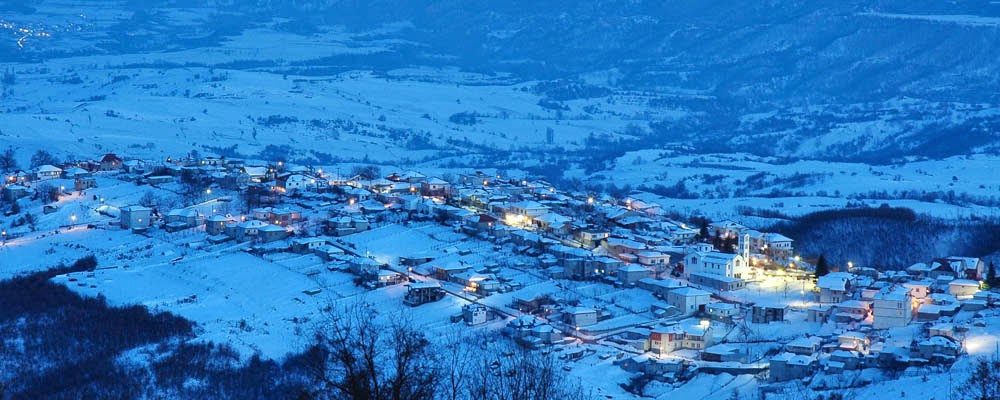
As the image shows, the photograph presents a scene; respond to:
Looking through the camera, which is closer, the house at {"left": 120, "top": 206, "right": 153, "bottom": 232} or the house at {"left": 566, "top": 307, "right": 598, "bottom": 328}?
the house at {"left": 566, "top": 307, "right": 598, "bottom": 328}

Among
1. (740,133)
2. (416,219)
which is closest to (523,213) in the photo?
(416,219)

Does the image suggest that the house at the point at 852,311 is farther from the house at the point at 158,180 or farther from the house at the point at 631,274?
the house at the point at 158,180

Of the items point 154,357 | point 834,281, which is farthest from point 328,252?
point 834,281

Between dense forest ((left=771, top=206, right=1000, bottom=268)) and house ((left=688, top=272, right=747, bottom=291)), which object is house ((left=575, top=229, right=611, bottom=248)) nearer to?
house ((left=688, top=272, right=747, bottom=291))

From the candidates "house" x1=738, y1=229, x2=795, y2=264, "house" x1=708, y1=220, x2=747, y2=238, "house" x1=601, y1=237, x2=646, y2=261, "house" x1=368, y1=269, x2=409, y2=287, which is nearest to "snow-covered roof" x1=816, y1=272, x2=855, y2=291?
"house" x1=738, y1=229, x2=795, y2=264

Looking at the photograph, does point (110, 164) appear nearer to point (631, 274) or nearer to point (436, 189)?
point (436, 189)

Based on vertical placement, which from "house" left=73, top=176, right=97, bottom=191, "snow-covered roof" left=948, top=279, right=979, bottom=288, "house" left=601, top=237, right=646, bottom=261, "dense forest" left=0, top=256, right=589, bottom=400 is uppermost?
"house" left=73, top=176, right=97, bottom=191
